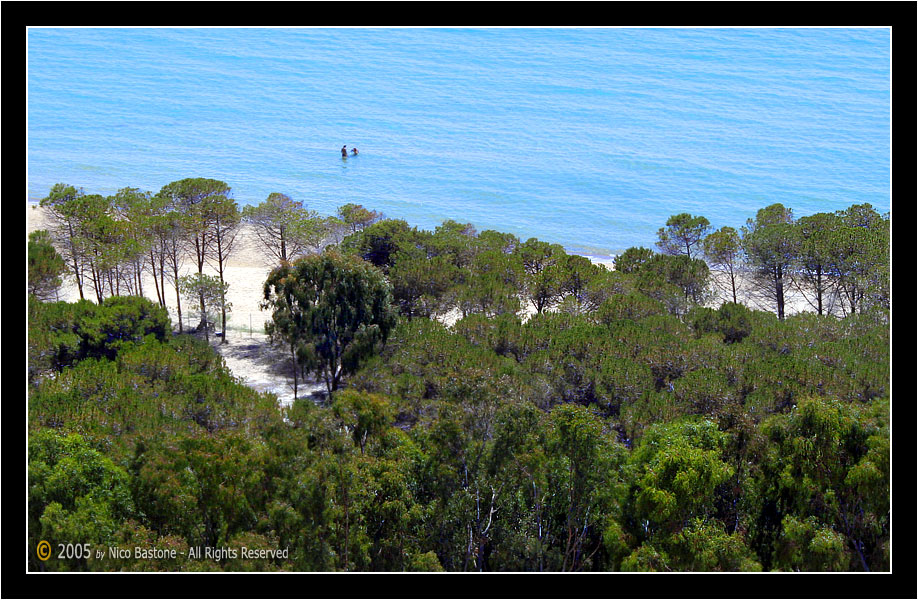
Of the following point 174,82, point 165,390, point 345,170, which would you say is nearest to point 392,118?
point 345,170

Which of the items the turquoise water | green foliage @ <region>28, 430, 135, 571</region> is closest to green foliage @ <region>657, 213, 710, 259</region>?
the turquoise water

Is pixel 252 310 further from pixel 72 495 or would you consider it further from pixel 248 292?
pixel 72 495

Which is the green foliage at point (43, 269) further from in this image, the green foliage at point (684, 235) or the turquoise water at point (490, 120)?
the turquoise water at point (490, 120)

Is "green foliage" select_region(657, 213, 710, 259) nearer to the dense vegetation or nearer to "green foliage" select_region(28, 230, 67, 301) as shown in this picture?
the dense vegetation

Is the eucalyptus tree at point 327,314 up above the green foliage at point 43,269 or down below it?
below

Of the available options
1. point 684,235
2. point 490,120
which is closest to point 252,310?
point 684,235

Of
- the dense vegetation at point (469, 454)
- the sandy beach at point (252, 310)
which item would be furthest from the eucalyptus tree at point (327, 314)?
the sandy beach at point (252, 310)
